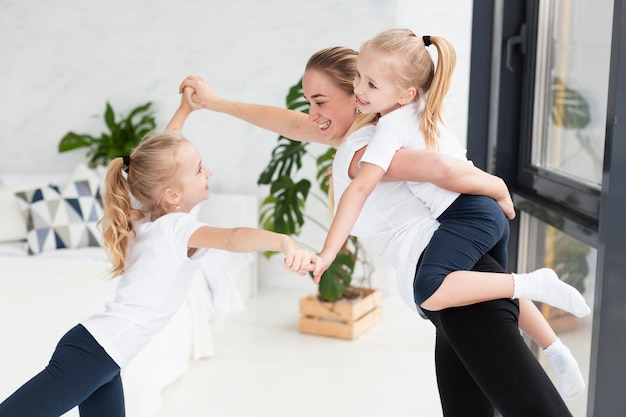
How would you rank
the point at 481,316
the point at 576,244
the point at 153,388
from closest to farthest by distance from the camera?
the point at 481,316
the point at 576,244
the point at 153,388

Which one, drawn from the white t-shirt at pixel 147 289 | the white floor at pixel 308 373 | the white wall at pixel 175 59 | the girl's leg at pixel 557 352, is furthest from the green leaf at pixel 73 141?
the girl's leg at pixel 557 352

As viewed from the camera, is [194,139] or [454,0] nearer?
[454,0]

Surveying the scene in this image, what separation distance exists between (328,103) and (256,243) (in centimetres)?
41

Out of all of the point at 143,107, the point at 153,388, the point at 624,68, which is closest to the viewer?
the point at 624,68

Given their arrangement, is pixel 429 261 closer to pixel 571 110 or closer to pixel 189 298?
pixel 571 110

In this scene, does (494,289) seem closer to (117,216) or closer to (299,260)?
(299,260)

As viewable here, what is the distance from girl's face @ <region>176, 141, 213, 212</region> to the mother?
0.19 metres

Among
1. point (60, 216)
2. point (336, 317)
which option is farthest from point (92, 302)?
point (336, 317)

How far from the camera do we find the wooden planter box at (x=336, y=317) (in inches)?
148

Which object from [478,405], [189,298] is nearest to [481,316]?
[478,405]

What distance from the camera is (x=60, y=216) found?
395cm

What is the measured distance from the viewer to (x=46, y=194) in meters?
4.03

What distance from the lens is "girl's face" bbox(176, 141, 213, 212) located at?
1929 mm

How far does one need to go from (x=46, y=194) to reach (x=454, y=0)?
2.44 metres
